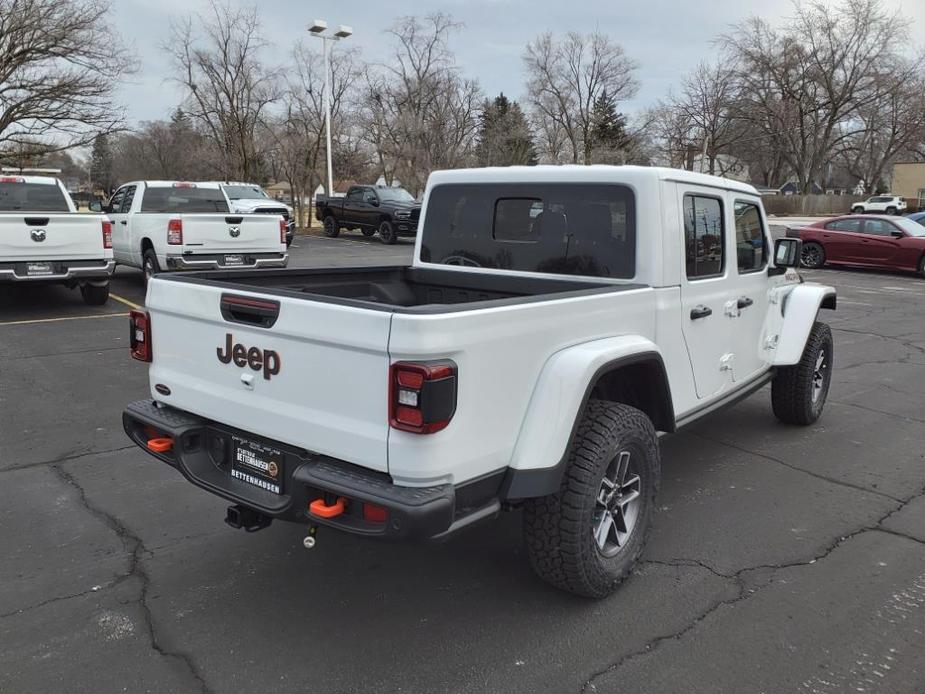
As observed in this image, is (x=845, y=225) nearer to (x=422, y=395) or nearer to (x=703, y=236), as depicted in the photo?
(x=703, y=236)

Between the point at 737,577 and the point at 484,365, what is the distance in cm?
180

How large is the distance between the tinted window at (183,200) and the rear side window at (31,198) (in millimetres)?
1282

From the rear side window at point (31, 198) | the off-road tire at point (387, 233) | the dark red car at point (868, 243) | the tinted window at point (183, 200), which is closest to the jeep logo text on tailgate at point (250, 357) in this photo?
the rear side window at point (31, 198)

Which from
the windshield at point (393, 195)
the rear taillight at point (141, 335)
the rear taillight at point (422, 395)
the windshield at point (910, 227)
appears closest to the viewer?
the rear taillight at point (422, 395)

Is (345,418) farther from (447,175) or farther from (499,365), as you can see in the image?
(447,175)

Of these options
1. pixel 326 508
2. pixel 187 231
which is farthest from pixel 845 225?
pixel 326 508

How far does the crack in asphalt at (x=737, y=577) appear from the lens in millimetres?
2854

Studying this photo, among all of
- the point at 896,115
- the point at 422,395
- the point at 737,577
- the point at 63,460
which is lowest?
the point at 737,577

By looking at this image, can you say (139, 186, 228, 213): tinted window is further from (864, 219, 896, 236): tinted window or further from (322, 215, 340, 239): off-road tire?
(864, 219, 896, 236): tinted window

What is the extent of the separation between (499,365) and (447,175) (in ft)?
7.04

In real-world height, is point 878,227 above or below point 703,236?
above

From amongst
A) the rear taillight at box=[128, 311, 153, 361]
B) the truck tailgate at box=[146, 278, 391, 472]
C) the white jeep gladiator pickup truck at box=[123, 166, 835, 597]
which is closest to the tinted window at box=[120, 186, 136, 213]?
the white jeep gladiator pickup truck at box=[123, 166, 835, 597]

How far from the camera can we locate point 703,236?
4.12 meters

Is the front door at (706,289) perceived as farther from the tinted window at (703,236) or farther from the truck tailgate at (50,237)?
the truck tailgate at (50,237)
